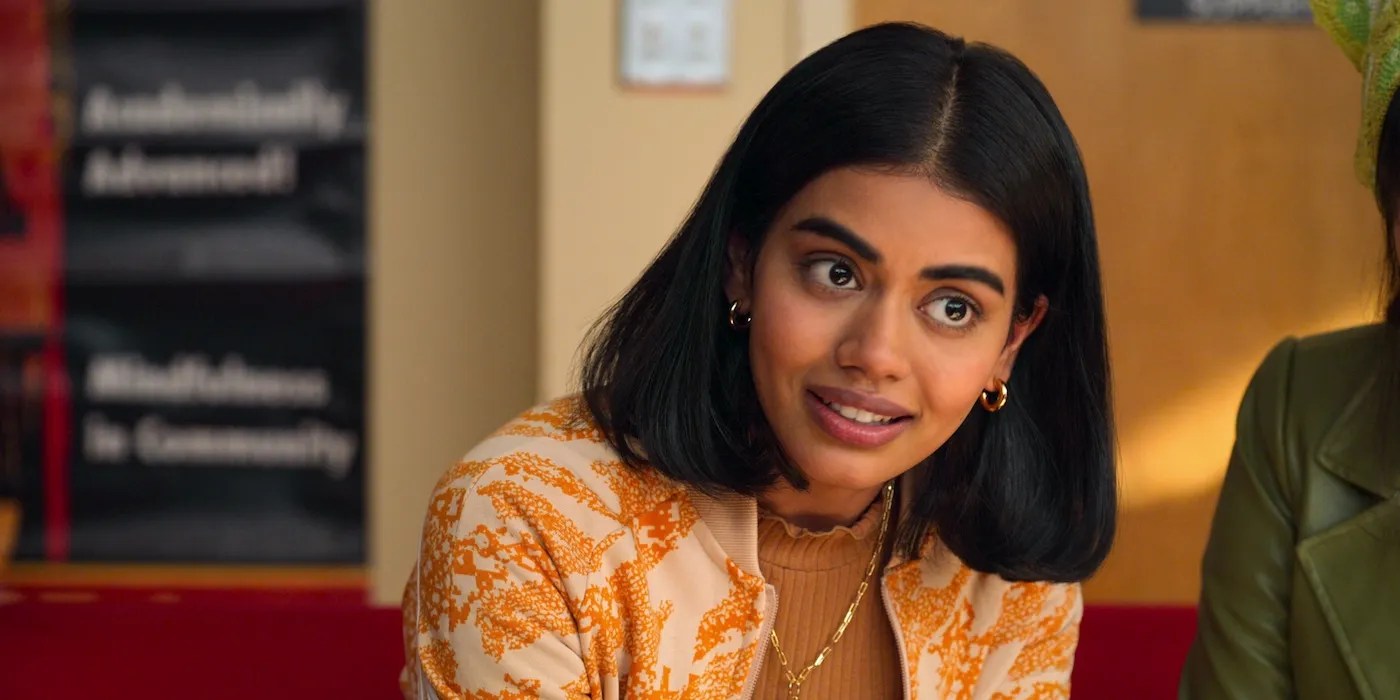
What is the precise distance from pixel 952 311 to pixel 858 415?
0.13 metres

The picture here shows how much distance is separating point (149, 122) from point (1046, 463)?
86.7 inches

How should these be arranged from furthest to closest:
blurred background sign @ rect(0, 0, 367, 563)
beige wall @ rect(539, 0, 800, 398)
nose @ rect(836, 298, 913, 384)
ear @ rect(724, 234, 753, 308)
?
blurred background sign @ rect(0, 0, 367, 563), beige wall @ rect(539, 0, 800, 398), ear @ rect(724, 234, 753, 308), nose @ rect(836, 298, 913, 384)

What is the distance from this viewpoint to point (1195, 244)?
9.65 ft

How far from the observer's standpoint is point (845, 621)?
1.58 metres

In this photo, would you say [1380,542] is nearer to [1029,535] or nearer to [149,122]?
[1029,535]

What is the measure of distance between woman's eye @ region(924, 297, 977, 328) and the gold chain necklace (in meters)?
0.29

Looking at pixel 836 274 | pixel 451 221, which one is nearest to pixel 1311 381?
pixel 836 274

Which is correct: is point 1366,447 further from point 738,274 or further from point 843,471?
point 738,274

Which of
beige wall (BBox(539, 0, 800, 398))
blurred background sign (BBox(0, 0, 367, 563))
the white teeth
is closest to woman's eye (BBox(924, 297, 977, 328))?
the white teeth

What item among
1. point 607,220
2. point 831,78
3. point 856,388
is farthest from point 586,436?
point 607,220

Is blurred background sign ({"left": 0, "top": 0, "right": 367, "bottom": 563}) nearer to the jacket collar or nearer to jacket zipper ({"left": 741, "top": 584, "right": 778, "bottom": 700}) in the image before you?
jacket zipper ({"left": 741, "top": 584, "right": 778, "bottom": 700})

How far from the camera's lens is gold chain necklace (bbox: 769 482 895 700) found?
156cm

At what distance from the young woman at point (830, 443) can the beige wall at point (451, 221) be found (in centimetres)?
145

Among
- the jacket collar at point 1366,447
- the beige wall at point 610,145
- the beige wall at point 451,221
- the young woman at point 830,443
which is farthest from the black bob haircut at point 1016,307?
the beige wall at point 451,221
